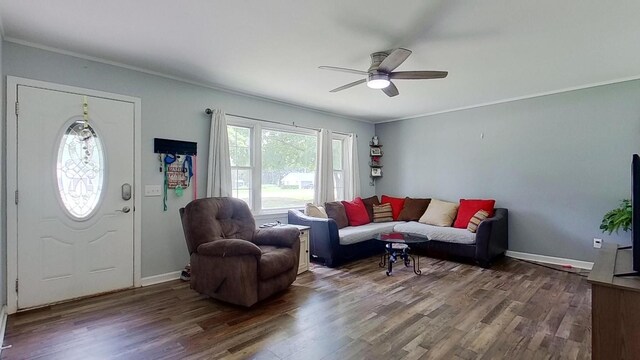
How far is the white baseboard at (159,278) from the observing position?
3.49m

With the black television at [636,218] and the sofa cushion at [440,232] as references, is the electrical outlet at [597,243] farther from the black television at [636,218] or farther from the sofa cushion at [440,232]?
the black television at [636,218]

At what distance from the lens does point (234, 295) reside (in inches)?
112

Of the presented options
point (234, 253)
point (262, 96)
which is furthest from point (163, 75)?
point (234, 253)

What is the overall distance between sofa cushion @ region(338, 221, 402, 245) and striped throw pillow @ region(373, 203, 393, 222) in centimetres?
21

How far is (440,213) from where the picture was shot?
5070 mm

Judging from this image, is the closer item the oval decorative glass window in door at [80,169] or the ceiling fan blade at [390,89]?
the oval decorative glass window in door at [80,169]

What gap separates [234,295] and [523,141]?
4534mm

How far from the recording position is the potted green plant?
3.42 meters

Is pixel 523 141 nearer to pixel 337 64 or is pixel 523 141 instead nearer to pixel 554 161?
pixel 554 161

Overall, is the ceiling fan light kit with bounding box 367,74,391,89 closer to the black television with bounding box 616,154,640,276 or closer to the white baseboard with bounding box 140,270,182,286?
the black television with bounding box 616,154,640,276

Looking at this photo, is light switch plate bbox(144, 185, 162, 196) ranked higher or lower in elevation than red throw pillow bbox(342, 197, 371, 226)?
higher

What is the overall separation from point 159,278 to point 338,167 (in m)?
3.56

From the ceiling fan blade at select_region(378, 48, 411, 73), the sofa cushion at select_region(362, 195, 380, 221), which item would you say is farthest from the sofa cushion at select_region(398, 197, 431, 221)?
the ceiling fan blade at select_region(378, 48, 411, 73)

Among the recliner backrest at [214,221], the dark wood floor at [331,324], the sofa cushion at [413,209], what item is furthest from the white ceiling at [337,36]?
the dark wood floor at [331,324]
